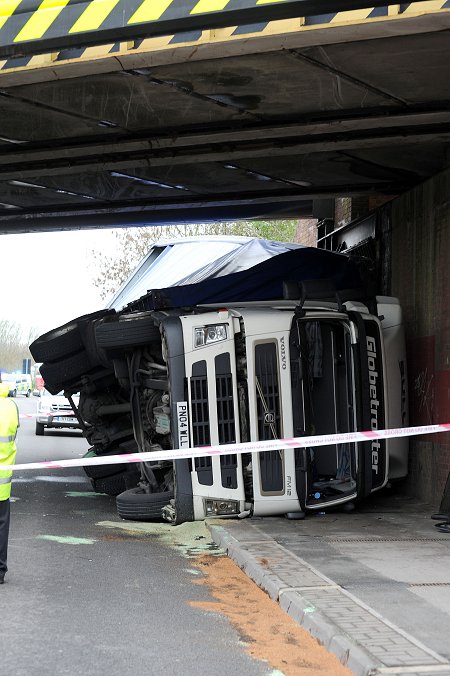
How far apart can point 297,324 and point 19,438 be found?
17.3 m

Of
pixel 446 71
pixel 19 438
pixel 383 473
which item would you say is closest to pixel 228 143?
pixel 446 71

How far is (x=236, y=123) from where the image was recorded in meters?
11.2

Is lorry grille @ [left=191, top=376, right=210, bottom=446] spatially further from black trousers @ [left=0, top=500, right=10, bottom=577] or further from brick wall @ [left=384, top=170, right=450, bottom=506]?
brick wall @ [left=384, top=170, right=450, bottom=506]

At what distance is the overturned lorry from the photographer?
10.8m

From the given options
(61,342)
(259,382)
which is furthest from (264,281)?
(61,342)

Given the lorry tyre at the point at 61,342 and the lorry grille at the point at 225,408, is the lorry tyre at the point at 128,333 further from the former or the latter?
the lorry tyre at the point at 61,342

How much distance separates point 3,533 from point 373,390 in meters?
5.13

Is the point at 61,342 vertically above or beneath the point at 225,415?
above

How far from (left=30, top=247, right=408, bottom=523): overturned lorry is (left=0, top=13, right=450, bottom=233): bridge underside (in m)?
1.59

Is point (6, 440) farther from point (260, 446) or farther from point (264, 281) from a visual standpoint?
point (264, 281)

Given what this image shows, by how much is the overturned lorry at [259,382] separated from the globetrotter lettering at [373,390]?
1cm

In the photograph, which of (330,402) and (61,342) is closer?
(330,402)

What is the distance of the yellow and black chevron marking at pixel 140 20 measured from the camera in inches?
288

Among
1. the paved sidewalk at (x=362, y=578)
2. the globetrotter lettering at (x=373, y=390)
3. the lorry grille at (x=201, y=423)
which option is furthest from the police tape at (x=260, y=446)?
the globetrotter lettering at (x=373, y=390)
